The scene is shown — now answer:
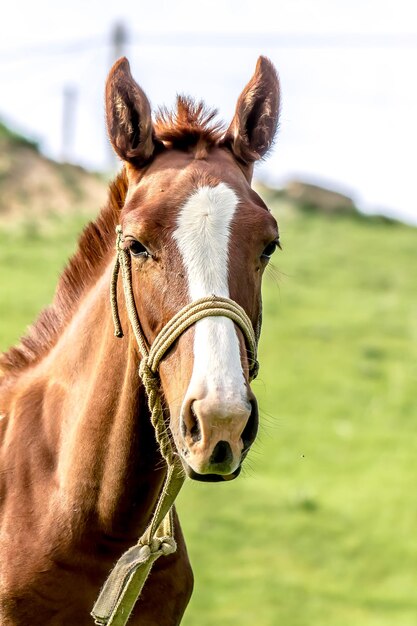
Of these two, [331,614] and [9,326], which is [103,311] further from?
[9,326]

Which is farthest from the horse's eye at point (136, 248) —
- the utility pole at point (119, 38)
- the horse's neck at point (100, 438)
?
the utility pole at point (119, 38)

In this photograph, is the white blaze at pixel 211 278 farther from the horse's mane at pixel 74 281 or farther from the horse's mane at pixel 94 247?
the horse's mane at pixel 74 281

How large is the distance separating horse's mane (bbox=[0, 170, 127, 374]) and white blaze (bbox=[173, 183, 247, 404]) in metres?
0.71

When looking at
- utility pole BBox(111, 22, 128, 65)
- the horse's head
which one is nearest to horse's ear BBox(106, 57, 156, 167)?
the horse's head

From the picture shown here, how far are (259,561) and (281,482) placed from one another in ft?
6.12

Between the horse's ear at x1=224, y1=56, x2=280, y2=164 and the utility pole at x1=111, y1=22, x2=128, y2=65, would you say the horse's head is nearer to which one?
the horse's ear at x1=224, y1=56, x2=280, y2=164

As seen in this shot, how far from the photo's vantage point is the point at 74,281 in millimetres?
4430

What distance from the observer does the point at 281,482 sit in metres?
15.0

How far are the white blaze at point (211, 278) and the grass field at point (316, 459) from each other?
6.68 m

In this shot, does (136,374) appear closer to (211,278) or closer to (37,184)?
(211,278)

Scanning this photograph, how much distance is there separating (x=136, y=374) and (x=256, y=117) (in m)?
1.10

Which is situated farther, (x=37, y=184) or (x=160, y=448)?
(x=37, y=184)

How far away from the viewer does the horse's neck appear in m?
3.87

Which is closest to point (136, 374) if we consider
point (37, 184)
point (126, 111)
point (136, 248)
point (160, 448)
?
point (160, 448)
